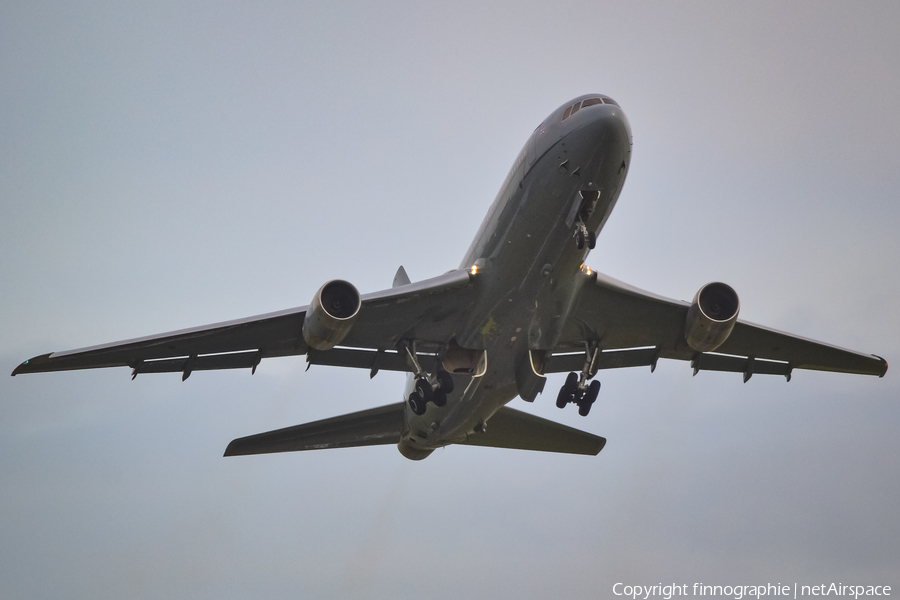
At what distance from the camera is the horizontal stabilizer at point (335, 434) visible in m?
21.2

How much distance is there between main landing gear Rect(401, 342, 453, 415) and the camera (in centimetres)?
1922

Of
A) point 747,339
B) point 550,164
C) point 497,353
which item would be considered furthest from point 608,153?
point 747,339

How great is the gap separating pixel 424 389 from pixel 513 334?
2674 millimetres

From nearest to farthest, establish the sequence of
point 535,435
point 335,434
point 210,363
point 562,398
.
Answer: point 210,363, point 562,398, point 335,434, point 535,435

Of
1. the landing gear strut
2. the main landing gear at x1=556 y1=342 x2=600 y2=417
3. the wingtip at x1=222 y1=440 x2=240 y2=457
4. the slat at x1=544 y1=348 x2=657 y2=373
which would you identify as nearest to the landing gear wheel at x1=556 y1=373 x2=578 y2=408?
the main landing gear at x1=556 y1=342 x2=600 y2=417

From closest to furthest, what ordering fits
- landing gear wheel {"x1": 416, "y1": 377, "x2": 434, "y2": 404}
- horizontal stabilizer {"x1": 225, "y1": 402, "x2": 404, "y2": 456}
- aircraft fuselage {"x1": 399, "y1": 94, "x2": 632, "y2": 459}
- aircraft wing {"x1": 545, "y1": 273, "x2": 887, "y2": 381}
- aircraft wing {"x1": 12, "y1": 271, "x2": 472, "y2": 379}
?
aircraft fuselage {"x1": 399, "y1": 94, "x2": 632, "y2": 459}, aircraft wing {"x1": 12, "y1": 271, "x2": 472, "y2": 379}, landing gear wheel {"x1": 416, "y1": 377, "x2": 434, "y2": 404}, aircraft wing {"x1": 545, "y1": 273, "x2": 887, "y2": 381}, horizontal stabilizer {"x1": 225, "y1": 402, "x2": 404, "y2": 456}

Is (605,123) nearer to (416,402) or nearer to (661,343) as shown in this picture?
(661,343)

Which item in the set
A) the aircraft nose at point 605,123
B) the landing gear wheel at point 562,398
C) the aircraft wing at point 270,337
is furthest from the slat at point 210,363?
the aircraft nose at point 605,123

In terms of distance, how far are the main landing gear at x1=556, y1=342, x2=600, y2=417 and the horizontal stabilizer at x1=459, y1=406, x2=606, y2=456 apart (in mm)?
2848

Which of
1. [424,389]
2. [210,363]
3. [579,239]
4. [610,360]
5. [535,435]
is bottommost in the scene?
[210,363]

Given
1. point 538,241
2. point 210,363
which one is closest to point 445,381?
point 538,241

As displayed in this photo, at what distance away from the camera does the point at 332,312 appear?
55.6 feet

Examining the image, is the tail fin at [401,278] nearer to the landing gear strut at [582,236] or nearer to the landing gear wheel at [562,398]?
the landing gear wheel at [562,398]

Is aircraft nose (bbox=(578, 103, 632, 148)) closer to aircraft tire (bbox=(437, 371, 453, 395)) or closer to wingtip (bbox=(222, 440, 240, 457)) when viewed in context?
aircraft tire (bbox=(437, 371, 453, 395))
